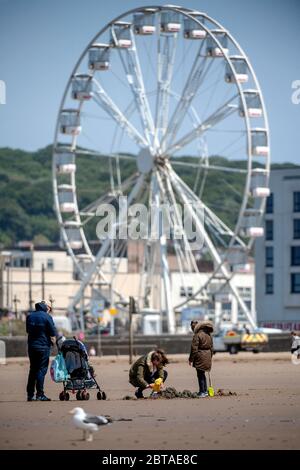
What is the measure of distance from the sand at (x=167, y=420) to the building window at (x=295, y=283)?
212ft

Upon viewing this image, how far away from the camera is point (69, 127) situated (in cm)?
6725

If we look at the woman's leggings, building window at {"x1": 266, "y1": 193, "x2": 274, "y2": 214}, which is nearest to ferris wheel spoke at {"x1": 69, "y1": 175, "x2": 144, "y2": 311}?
building window at {"x1": 266, "y1": 193, "x2": 274, "y2": 214}

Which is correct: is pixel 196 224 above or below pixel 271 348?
above

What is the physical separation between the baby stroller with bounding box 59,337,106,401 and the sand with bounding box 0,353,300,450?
0.66 ft

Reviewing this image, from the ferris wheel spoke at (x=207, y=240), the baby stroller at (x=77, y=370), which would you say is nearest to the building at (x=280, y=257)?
the ferris wheel spoke at (x=207, y=240)

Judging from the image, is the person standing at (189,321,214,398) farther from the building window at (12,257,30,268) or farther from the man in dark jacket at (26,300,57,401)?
the building window at (12,257,30,268)

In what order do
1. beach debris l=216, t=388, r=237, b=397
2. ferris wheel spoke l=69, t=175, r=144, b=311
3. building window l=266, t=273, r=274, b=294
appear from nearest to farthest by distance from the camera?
beach debris l=216, t=388, r=237, b=397 → ferris wheel spoke l=69, t=175, r=144, b=311 → building window l=266, t=273, r=274, b=294

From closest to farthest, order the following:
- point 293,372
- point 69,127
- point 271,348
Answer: point 293,372, point 271,348, point 69,127

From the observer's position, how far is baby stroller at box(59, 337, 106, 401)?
2191 centimetres

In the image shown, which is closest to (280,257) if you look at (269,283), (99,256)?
(269,283)

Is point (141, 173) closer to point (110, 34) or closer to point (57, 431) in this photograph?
point (110, 34)

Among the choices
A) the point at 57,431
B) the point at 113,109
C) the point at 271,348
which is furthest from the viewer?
the point at 113,109
